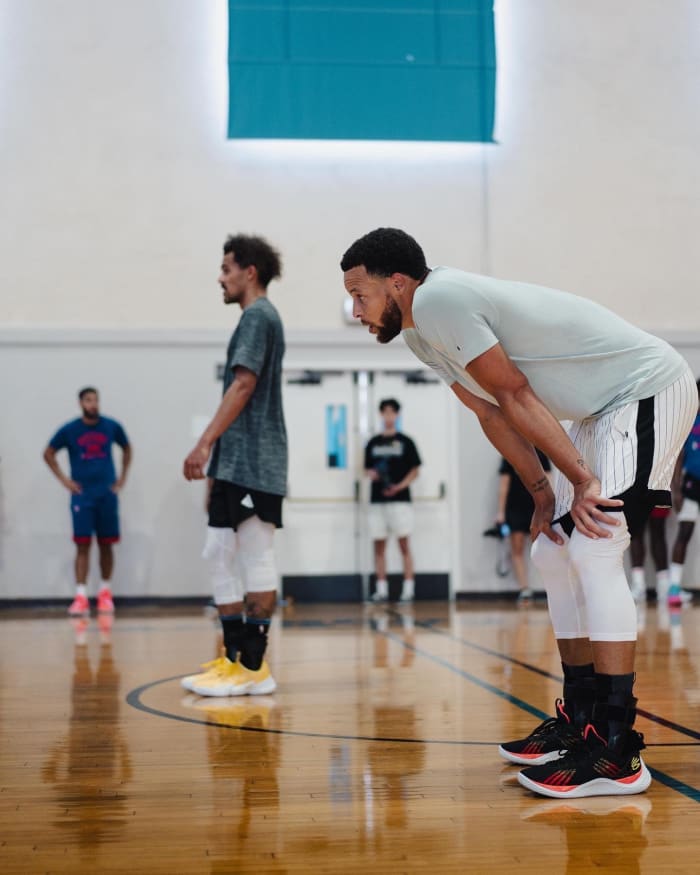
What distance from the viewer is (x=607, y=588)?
2.28 metres

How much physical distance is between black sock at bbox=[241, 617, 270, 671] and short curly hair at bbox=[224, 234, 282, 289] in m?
1.28

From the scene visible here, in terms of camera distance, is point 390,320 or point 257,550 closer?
point 390,320

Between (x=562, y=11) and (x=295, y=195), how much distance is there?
3260 mm

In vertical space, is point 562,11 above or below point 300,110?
above

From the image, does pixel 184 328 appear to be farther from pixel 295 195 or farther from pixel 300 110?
pixel 300 110

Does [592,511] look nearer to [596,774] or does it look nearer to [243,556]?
[596,774]

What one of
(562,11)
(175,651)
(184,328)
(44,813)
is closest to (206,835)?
(44,813)

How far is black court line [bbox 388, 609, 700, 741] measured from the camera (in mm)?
2994

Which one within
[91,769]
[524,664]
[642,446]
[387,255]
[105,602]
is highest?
[387,255]

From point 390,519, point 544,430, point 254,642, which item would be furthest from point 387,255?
point 390,519

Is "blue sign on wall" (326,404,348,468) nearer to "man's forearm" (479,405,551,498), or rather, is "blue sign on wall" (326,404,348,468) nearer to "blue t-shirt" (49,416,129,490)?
"blue t-shirt" (49,416,129,490)

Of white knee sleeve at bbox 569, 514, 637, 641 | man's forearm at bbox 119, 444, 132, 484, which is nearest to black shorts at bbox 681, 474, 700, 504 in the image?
man's forearm at bbox 119, 444, 132, 484

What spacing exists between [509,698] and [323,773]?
1302mm

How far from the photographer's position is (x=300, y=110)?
9.85m
